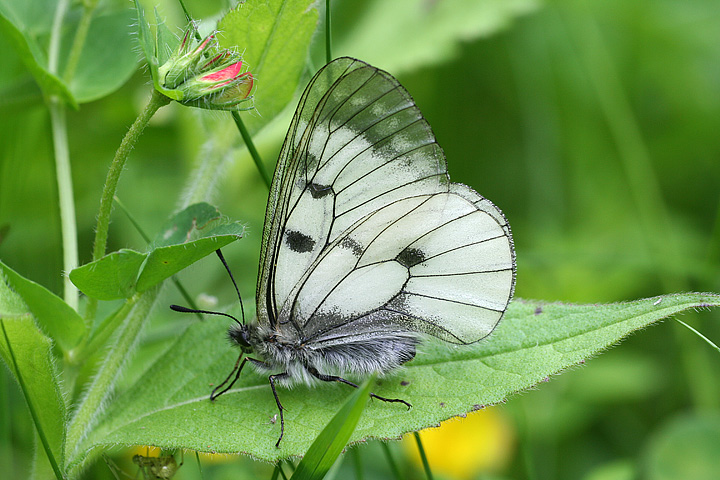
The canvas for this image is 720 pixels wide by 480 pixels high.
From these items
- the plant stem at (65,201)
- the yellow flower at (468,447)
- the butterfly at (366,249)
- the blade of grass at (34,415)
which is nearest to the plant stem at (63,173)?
the plant stem at (65,201)

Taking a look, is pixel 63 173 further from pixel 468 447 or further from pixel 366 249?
pixel 468 447

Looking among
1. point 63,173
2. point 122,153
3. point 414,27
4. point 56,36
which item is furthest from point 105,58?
point 414,27

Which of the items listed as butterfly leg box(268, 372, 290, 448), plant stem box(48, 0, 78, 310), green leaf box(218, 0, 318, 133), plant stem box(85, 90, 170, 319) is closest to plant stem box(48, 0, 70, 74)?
plant stem box(48, 0, 78, 310)

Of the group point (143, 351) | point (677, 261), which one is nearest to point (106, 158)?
point (143, 351)

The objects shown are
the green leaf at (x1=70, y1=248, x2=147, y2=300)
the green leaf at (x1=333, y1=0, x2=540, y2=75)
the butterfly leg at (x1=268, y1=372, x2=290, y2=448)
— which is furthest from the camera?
the green leaf at (x1=333, y1=0, x2=540, y2=75)

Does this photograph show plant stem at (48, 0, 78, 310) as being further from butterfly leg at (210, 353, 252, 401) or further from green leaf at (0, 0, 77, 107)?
butterfly leg at (210, 353, 252, 401)
